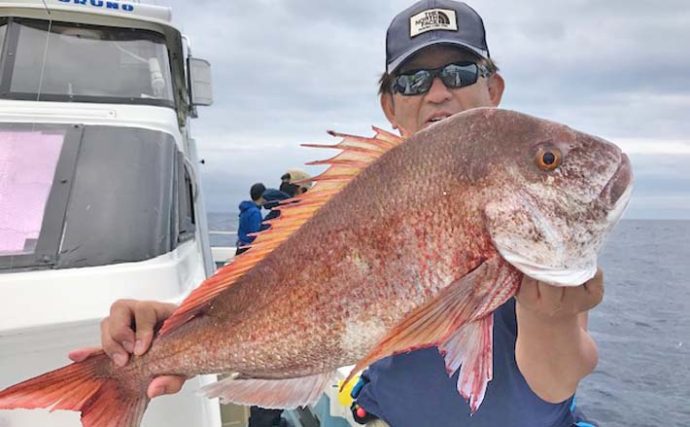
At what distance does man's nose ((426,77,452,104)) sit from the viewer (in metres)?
2.11

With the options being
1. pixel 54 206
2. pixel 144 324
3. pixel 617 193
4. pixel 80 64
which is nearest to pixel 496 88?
pixel 617 193

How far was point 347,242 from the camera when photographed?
1.43 metres

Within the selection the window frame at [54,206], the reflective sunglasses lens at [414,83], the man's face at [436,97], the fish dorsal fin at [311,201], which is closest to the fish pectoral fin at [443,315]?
the fish dorsal fin at [311,201]

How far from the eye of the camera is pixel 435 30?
2135mm

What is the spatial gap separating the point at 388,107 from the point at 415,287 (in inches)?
50.8

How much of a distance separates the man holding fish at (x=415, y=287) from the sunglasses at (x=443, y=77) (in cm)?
70

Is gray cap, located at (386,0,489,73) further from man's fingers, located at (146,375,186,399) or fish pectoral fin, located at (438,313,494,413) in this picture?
man's fingers, located at (146,375,186,399)

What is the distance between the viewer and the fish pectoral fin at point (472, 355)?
53.7 inches

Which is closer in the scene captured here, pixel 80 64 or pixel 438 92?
pixel 438 92

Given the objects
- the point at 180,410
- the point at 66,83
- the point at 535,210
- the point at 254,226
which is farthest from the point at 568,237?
the point at 254,226

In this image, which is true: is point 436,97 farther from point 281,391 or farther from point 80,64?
point 80,64

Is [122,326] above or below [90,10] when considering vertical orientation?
below

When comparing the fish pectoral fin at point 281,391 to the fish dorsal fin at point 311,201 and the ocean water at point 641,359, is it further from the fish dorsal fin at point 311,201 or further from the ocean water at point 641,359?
the ocean water at point 641,359

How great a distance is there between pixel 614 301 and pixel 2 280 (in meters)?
16.2
